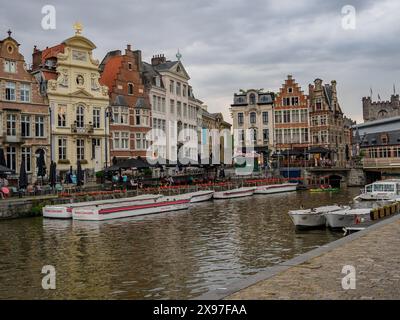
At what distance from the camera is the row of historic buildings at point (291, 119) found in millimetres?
69625

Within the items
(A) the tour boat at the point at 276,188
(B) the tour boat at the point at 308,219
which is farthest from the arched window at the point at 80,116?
(B) the tour boat at the point at 308,219

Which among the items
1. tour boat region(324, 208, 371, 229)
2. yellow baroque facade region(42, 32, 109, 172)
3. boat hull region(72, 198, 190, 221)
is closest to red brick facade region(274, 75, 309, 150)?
yellow baroque facade region(42, 32, 109, 172)

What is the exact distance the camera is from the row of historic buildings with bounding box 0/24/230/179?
40656mm

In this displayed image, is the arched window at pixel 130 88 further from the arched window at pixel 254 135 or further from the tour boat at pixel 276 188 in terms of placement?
the arched window at pixel 254 135

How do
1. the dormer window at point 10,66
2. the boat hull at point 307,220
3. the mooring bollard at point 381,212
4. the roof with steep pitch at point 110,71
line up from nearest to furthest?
1. the mooring bollard at point 381,212
2. the boat hull at point 307,220
3. the dormer window at point 10,66
4. the roof with steep pitch at point 110,71

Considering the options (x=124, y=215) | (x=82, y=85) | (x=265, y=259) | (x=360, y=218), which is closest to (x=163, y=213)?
(x=124, y=215)

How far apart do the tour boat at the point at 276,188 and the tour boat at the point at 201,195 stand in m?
8.04

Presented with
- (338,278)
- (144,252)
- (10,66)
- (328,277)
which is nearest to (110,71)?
(10,66)

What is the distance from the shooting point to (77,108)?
45.8m

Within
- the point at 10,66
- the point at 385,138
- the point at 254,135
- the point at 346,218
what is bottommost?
the point at 346,218

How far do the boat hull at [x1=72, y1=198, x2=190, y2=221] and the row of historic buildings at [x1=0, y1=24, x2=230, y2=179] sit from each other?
1179cm

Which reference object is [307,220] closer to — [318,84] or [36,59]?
[36,59]

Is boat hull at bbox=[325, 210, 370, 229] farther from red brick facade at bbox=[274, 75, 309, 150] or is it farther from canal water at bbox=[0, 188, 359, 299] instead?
red brick facade at bbox=[274, 75, 309, 150]

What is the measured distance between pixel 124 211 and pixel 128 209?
1.26 ft
